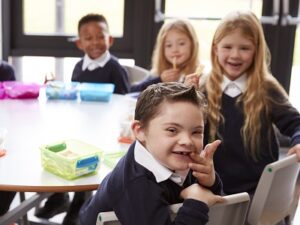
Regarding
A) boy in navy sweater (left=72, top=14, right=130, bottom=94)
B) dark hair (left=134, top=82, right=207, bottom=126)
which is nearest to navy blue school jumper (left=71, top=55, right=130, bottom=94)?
boy in navy sweater (left=72, top=14, right=130, bottom=94)

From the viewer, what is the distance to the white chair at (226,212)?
1.01 metres

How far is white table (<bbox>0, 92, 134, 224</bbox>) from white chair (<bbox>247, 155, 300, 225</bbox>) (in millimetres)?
455

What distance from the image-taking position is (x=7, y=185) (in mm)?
1297

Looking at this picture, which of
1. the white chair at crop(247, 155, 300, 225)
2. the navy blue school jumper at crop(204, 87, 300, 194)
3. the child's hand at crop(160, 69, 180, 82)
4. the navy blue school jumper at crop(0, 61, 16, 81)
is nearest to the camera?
the white chair at crop(247, 155, 300, 225)

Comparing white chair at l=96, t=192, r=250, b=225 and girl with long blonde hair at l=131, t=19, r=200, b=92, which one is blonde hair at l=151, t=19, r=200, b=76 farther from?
white chair at l=96, t=192, r=250, b=225

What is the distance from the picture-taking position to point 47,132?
179 centimetres

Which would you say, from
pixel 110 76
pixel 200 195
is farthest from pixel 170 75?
pixel 200 195

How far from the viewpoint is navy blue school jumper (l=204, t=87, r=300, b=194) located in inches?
72.6

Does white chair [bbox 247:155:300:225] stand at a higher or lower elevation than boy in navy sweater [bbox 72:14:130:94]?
lower

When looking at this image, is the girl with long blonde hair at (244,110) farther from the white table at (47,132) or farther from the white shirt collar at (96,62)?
the white shirt collar at (96,62)

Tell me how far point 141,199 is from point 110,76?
1811 millimetres

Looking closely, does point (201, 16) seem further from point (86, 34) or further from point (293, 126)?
point (293, 126)

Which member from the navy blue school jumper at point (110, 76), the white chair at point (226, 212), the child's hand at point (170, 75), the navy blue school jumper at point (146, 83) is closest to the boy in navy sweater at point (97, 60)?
the navy blue school jumper at point (110, 76)

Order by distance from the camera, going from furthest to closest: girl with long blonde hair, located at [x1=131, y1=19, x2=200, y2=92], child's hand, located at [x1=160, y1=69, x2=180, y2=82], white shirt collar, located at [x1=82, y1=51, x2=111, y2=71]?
white shirt collar, located at [x1=82, y1=51, x2=111, y2=71] → girl with long blonde hair, located at [x1=131, y1=19, x2=200, y2=92] → child's hand, located at [x1=160, y1=69, x2=180, y2=82]
